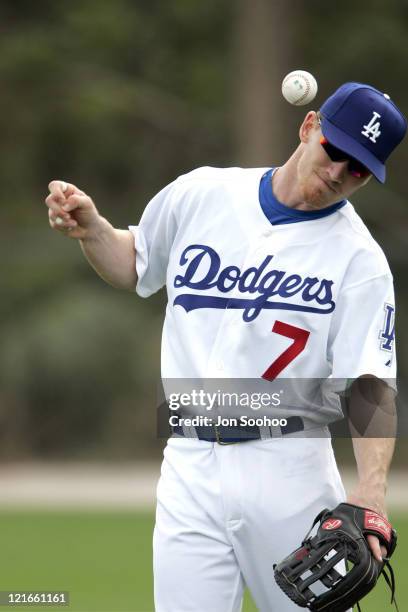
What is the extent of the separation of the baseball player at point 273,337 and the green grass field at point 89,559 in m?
3.33

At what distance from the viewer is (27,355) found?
15789 mm

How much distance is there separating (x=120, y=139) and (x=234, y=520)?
47.0 feet

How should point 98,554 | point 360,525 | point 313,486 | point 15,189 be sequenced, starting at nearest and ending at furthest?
point 360,525 < point 313,486 < point 98,554 < point 15,189

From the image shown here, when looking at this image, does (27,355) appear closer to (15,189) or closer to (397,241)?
(15,189)

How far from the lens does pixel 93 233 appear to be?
410 centimetres

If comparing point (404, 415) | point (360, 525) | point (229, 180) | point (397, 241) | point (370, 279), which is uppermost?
point (397, 241)

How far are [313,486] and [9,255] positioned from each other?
1341 centimetres

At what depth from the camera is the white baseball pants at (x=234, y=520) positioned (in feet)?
12.6

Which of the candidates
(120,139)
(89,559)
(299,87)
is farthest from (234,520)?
(120,139)

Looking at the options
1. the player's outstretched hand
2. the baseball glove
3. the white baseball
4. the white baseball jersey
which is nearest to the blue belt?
the white baseball jersey

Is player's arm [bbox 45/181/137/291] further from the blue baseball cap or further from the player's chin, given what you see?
the blue baseball cap

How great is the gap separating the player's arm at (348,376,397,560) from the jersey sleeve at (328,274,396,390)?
2.3 inches

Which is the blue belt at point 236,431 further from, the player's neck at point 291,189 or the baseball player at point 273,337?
the player's neck at point 291,189

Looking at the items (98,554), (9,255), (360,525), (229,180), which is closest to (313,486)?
(360,525)
